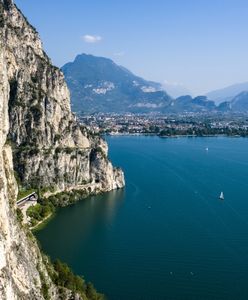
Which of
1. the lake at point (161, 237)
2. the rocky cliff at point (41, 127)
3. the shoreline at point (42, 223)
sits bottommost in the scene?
the lake at point (161, 237)

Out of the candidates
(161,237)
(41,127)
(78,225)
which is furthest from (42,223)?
(41,127)

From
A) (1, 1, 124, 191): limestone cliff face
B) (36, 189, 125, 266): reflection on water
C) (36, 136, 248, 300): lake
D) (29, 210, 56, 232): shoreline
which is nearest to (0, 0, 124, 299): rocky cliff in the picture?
(1, 1, 124, 191): limestone cliff face

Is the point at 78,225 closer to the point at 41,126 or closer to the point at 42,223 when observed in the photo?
the point at 42,223

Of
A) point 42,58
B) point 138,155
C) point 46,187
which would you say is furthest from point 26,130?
point 138,155

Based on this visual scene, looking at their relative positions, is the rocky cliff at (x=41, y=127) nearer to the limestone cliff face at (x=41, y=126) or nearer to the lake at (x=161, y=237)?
the limestone cliff face at (x=41, y=126)

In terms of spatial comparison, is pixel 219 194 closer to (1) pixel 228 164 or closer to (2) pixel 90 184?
(2) pixel 90 184

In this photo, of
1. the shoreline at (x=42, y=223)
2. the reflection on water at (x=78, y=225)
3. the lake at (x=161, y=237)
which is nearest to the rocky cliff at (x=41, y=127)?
the reflection on water at (x=78, y=225)

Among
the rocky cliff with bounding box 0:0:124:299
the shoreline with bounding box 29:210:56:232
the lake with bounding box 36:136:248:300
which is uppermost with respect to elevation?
the rocky cliff with bounding box 0:0:124:299

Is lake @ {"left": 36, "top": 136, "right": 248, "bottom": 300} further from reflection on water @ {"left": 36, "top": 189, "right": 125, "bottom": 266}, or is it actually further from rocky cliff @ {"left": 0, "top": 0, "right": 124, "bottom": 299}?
rocky cliff @ {"left": 0, "top": 0, "right": 124, "bottom": 299}
